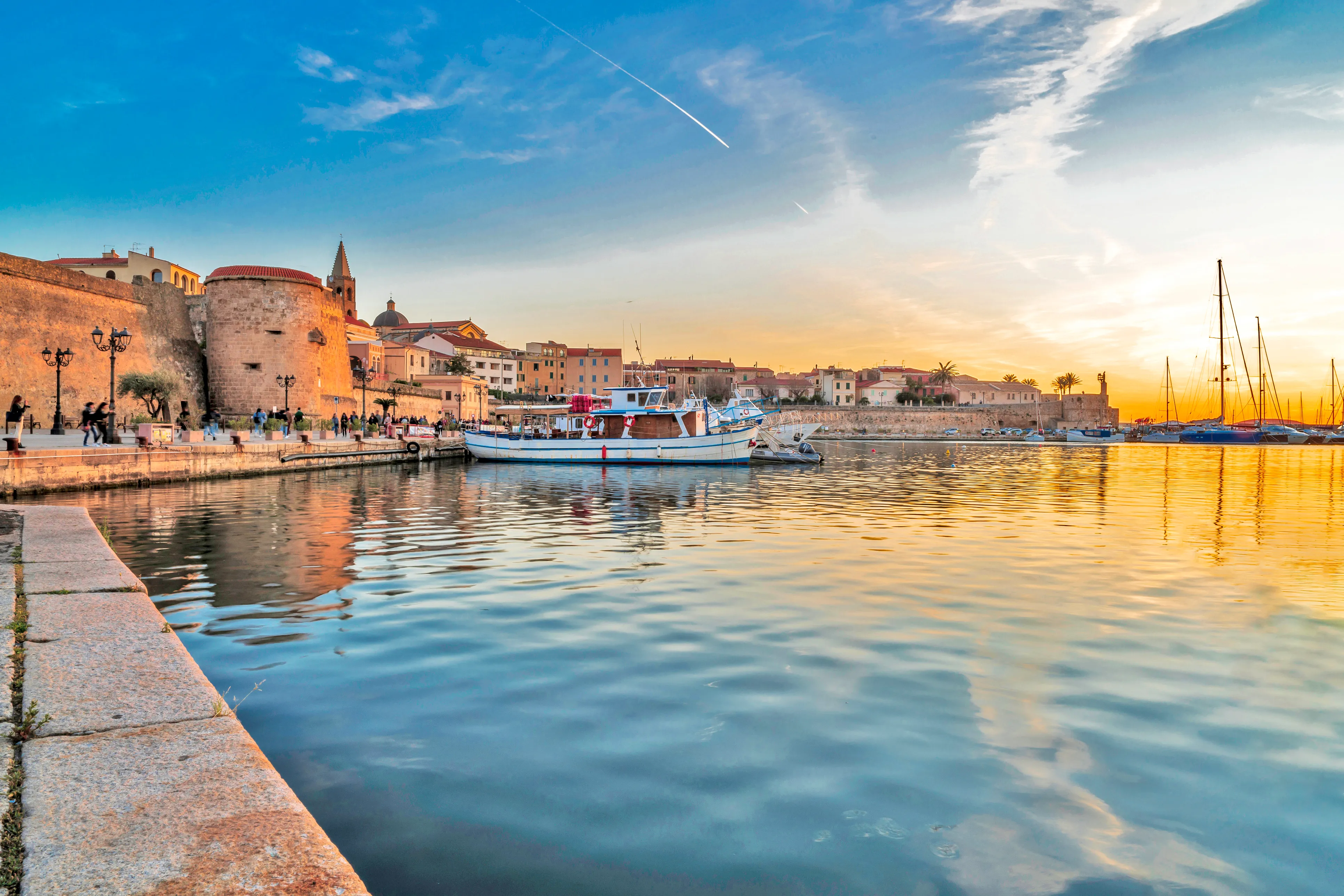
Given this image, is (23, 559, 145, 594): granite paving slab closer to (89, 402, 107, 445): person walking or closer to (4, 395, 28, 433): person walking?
(89, 402, 107, 445): person walking

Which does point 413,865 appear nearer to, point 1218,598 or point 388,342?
point 1218,598

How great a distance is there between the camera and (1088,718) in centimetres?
450

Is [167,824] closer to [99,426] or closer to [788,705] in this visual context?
[788,705]

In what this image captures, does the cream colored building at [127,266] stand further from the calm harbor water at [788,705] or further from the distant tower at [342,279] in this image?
the calm harbor water at [788,705]

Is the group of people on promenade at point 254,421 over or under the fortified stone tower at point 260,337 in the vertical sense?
under

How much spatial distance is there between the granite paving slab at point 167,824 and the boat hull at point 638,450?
95.2 feet

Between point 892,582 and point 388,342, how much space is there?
65279 millimetres

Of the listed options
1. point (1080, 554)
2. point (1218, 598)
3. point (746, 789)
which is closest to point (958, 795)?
point (746, 789)

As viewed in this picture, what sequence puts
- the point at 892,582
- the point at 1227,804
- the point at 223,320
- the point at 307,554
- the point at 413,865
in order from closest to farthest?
the point at 413,865 → the point at 1227,804 → the point at 892,582 → the point at 307,554 → the point at 223,320

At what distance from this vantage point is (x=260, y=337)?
129ft

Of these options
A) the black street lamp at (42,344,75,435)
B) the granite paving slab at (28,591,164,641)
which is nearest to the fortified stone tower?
the black street lamp at (42,344,75,435)

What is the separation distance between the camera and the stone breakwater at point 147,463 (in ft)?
52.8

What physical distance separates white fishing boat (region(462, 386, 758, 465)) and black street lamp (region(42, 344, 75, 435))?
629 inches

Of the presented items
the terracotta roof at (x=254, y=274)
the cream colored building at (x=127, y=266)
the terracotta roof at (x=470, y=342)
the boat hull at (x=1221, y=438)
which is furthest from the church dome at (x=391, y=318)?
the boat hull at (x=1221, y=438)
